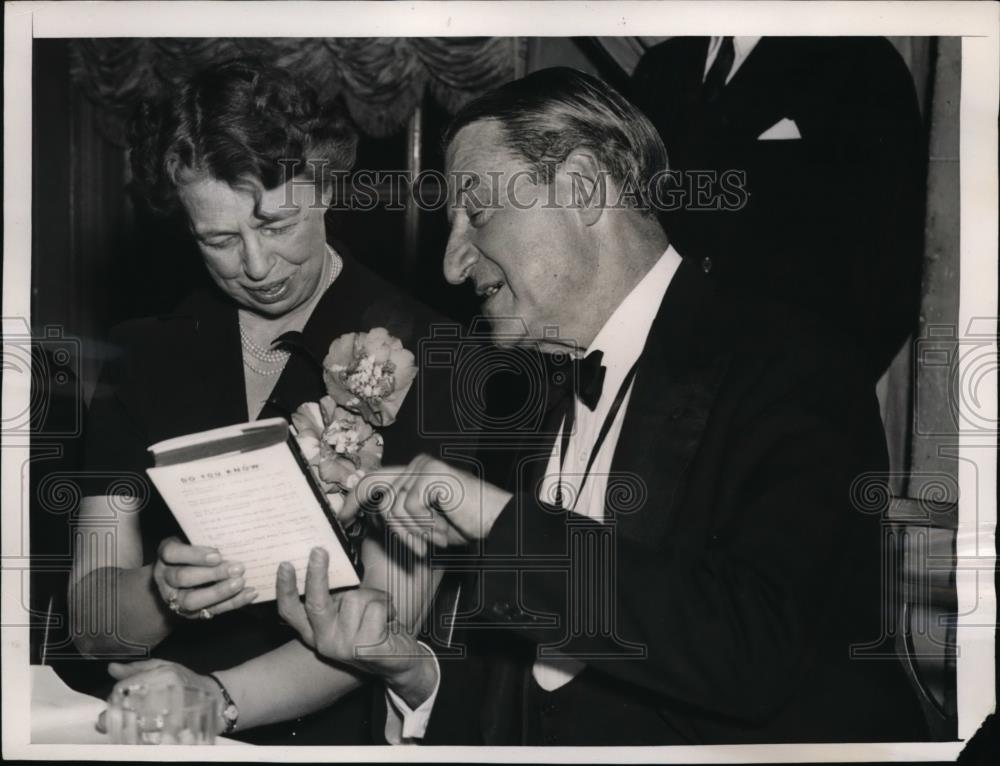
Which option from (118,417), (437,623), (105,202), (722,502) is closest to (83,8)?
(105,202)

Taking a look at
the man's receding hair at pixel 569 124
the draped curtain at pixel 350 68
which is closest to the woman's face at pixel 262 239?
the draped curtain at pixel 350 68

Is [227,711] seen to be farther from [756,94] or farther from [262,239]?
[756,94]

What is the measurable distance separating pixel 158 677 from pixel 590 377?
1.02 meters

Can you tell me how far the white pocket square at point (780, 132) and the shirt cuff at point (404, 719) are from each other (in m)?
1.23

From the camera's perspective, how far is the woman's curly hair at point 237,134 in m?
1.89

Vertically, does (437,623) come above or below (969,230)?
below

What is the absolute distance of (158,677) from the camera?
1.94 m

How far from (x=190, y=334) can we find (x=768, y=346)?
1103mm

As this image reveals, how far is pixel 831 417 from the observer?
6.06 ft

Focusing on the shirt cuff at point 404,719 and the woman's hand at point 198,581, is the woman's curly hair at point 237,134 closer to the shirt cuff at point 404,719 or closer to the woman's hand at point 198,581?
the woman's hand at point 198,581

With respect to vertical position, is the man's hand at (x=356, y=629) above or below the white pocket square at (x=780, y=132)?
below

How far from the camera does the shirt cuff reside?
194 cm

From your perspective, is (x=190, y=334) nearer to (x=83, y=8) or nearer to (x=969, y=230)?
(x=83, y=8)
